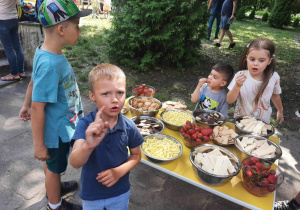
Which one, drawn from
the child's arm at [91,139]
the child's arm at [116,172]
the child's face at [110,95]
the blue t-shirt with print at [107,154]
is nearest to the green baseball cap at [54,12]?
the child's face at [110,95]

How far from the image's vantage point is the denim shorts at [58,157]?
6.16 feet

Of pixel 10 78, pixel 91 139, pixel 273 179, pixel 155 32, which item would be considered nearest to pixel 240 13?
Result: pixel 155 32

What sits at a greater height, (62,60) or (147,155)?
(62,60)

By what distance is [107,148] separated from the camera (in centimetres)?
148

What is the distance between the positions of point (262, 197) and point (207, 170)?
17.2 inches

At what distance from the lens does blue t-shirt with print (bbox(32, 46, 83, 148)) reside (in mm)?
1625

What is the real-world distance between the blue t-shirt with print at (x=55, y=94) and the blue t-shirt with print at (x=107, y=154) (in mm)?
399

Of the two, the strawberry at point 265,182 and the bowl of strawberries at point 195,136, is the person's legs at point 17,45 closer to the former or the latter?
the bowl of strawberries at point 195,136

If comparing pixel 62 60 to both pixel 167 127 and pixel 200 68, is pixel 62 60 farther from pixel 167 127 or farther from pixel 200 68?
pixel 200 68

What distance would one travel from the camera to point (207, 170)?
1.65 m

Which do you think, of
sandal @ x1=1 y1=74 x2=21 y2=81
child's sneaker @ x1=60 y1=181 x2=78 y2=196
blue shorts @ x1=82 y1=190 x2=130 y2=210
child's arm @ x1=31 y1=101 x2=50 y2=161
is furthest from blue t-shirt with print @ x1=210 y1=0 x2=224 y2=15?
blue shorts @ x1=82 y1=190 x2=130 y2=210

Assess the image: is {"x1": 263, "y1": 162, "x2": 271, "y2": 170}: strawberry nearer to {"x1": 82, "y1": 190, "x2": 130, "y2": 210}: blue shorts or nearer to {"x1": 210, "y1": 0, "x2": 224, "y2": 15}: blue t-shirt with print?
{"x1": 82, "y1": 190, "x2": 130, "y2": 210}: blue shorts

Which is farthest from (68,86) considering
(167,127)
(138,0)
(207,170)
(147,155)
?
(138,0)

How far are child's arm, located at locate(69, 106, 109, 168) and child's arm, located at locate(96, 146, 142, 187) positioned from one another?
0.22m
